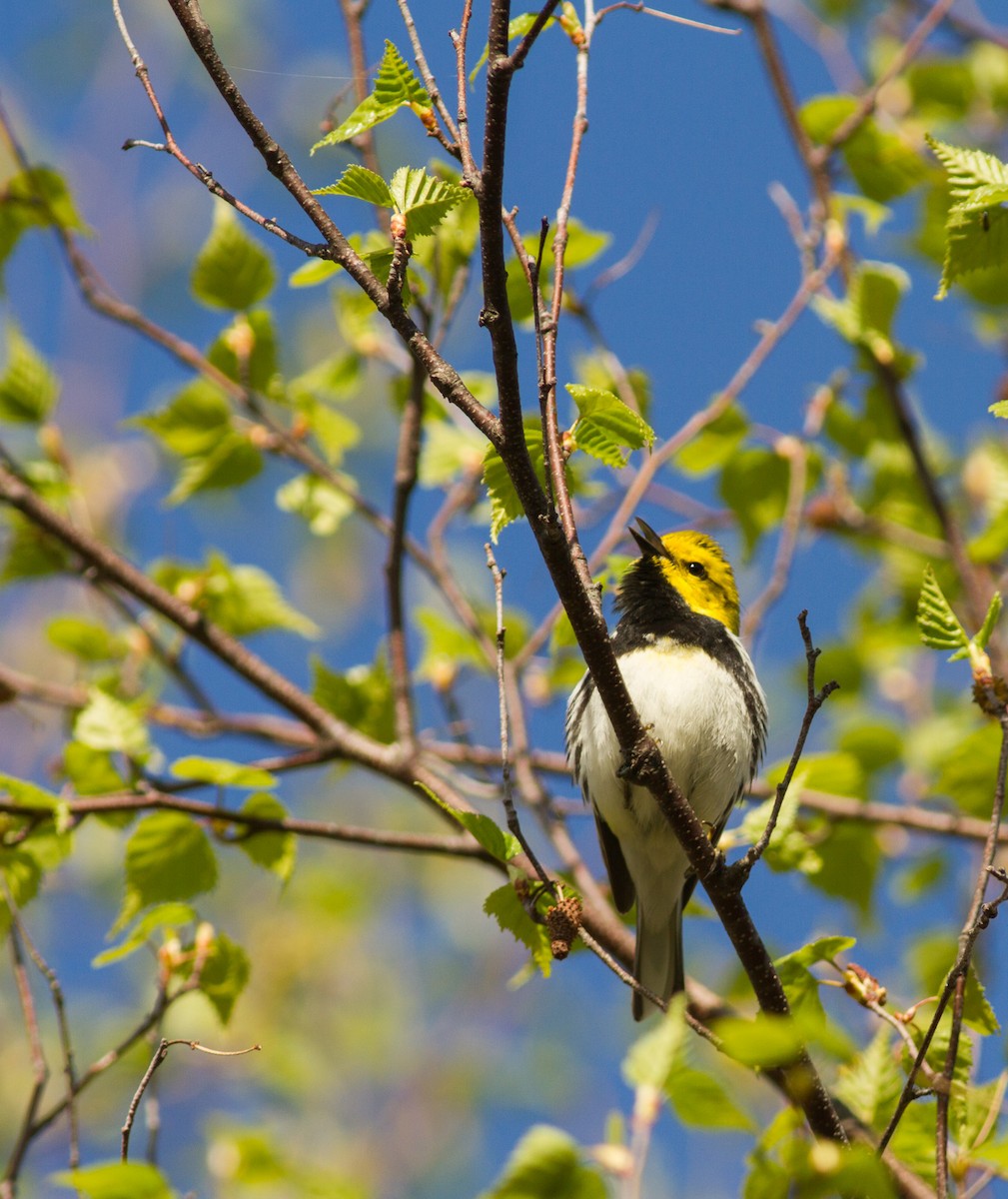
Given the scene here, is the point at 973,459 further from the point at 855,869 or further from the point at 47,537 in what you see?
the point at 47,537

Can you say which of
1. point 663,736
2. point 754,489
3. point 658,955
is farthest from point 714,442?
point 658,955

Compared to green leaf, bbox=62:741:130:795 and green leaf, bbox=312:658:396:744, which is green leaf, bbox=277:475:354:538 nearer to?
green leaf, bbox=312:658:396:744

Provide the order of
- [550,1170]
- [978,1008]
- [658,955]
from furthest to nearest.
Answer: [658,955]
[978,1008]
[550,1170]

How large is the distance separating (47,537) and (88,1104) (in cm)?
344

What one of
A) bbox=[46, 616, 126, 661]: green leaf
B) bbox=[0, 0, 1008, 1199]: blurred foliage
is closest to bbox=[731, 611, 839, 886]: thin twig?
bbox=[0, 0, 1008, 1199]: blurred foliage

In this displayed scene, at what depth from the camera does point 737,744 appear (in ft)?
11.4

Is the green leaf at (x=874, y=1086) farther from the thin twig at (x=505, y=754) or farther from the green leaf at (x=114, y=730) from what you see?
the green leaf at (x=114, y=730)

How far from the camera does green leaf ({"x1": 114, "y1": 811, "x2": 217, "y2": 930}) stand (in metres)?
2.94

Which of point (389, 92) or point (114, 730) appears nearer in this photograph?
point (389, 92)

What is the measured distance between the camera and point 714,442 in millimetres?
3887

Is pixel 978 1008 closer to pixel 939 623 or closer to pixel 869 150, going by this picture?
pixel 939 623

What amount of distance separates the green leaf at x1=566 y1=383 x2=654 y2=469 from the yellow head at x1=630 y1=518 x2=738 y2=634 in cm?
148

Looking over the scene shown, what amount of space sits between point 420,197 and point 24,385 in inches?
81.3

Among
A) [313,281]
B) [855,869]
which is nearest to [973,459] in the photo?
[855,869]
